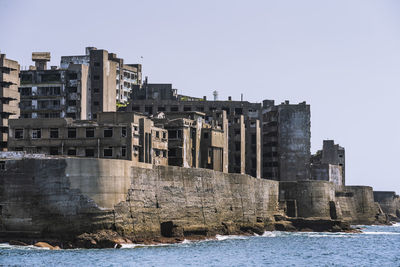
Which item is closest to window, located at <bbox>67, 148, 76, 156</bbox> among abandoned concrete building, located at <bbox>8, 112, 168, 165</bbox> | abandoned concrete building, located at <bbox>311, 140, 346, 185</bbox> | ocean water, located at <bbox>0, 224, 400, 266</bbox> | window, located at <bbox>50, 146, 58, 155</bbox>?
abandoned concrete building, located at <bbox>8, 112, 168, 165</bbox>

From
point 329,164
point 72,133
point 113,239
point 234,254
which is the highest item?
point 72,133

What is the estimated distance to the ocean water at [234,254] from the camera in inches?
2859

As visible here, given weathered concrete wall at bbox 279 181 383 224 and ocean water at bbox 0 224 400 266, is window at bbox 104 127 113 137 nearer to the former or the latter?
ocean water at bbox 0 224 400 266

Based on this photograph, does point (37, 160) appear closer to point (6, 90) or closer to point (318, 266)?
point (318, 266)

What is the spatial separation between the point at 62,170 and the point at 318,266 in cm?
2483

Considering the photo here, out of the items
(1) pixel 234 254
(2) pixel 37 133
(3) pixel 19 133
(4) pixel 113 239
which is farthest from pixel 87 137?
(1) pixel 234 254

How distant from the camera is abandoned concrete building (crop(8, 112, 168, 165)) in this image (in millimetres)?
99875

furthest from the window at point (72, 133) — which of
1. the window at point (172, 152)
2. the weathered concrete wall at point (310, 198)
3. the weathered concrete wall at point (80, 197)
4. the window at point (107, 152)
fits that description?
the weathered concrete wall at point (310, 198)

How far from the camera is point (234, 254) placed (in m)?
84.4

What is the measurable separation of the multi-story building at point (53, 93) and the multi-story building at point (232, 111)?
52.8ft

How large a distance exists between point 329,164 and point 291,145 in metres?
9.12

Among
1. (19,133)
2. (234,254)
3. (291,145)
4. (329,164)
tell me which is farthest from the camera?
(329,164)

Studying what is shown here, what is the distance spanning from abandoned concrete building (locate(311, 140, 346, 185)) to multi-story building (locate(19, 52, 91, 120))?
149ft

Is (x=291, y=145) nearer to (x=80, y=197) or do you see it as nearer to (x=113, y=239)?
(x=113, y=239)
